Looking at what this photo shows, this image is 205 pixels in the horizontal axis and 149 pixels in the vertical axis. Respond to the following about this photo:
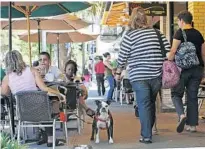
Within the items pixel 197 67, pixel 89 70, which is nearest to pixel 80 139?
pixel 197 67

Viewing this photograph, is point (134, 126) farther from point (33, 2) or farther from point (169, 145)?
point (33, 2)

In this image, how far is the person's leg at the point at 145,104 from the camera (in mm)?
6445

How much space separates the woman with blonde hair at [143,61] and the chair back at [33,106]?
3.83ft

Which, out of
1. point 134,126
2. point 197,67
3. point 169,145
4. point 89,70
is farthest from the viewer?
point 89,70

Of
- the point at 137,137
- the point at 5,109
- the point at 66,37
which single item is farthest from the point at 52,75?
the point at 66,37

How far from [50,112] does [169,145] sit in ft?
5.57

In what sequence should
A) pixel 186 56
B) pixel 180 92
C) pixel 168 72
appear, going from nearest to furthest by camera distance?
1. pixel 168 72
2. pixel 186 56
3. pixel 180 92

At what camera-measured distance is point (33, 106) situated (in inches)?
239

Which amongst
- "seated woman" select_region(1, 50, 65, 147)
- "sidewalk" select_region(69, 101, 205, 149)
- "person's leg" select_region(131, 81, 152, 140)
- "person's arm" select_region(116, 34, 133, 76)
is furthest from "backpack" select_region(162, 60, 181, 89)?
"seated woman" select_region(1, 50, 65, 147)

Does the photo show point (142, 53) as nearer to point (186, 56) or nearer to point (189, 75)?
point (186, 56)

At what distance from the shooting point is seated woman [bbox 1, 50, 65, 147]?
632cm

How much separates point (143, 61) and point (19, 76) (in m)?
1.70

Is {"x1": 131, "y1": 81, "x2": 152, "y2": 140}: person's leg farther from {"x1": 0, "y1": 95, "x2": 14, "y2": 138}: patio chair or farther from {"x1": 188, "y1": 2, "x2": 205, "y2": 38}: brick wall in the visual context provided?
{"x1": 188, "y1": 2, "x2": 205, "y2": 38}: brick wall

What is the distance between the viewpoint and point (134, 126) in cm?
874
